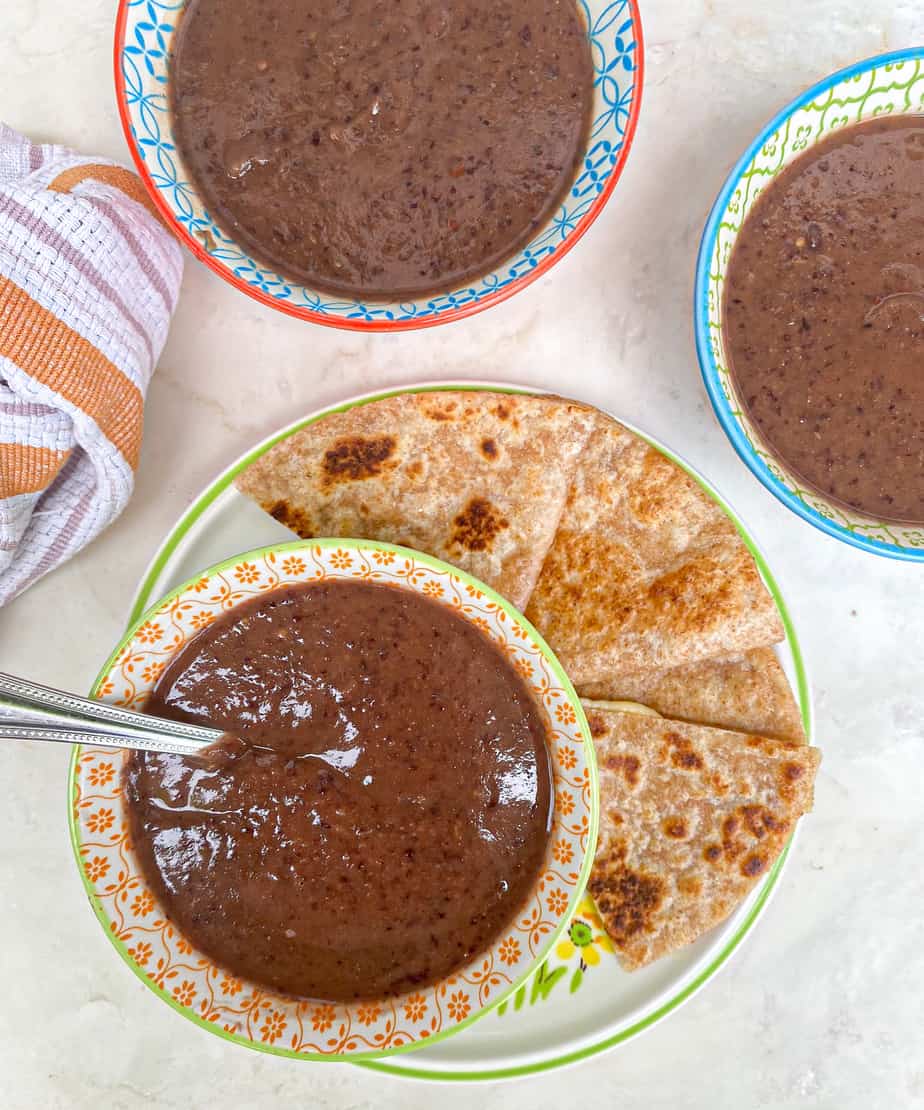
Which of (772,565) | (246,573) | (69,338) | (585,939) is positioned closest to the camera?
(246,573)

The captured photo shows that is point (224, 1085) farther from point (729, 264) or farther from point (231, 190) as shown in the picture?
point (729, 264)

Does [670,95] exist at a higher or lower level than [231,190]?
higher

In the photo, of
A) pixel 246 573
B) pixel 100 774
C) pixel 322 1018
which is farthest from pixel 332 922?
pixel 246 573

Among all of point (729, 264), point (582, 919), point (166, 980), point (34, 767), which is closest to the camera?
point (166, 980)

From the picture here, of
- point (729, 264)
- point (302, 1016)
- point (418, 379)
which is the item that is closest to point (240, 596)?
point (418, 379)

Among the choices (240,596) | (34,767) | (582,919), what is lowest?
(34,767)

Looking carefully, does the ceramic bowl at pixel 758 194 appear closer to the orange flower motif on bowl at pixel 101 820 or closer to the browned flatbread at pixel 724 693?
the browned flatbread at pixel 724 693

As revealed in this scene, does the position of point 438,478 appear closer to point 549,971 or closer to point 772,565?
point 772,565

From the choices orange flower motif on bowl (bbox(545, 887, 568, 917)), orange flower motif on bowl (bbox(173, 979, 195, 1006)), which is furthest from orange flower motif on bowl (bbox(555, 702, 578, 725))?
orange flower motif on bowl (bbox(173, 979, 195, 1006))

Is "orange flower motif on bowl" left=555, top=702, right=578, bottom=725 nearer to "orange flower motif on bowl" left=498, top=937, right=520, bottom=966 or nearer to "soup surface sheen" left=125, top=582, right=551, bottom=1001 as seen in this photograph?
"soup surface sheen" left=125, top=582, right=551, bottom=1001
